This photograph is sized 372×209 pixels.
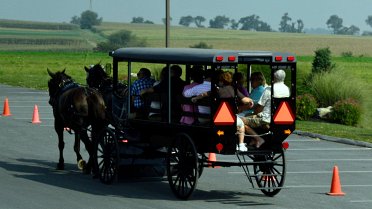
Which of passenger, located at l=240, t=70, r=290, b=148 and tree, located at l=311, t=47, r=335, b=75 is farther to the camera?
tree, located at l=311, t=47, r=335, b=75

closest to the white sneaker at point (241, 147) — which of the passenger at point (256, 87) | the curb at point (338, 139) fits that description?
the passenger at point (256, 87)

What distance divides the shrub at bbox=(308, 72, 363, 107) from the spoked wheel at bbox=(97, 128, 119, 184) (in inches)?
762

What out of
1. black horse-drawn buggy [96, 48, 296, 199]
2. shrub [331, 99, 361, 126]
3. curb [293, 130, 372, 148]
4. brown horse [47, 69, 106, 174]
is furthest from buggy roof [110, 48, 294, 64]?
shrub [331, 99, 361, 126]

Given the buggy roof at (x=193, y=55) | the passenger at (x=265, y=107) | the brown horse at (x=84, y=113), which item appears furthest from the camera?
the brown horse at (x=84, y=113)

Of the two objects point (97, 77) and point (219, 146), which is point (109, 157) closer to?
point (97, 77)

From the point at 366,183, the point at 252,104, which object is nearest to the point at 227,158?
the point at 366,183

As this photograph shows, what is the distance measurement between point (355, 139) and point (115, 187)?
1046cm

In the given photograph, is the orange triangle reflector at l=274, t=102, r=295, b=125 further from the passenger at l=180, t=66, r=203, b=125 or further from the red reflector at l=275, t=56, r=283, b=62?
the passenger at l=180, t=66, r=203, b=125

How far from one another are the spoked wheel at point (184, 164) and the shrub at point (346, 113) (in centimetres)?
1788

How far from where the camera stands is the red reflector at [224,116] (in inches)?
595

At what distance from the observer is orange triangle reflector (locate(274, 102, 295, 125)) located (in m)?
15.9

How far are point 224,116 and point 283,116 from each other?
48.6 inches

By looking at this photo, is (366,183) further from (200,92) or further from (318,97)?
(318,97)

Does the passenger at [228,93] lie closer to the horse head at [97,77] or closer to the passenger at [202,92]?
the passenger at [202,92]
